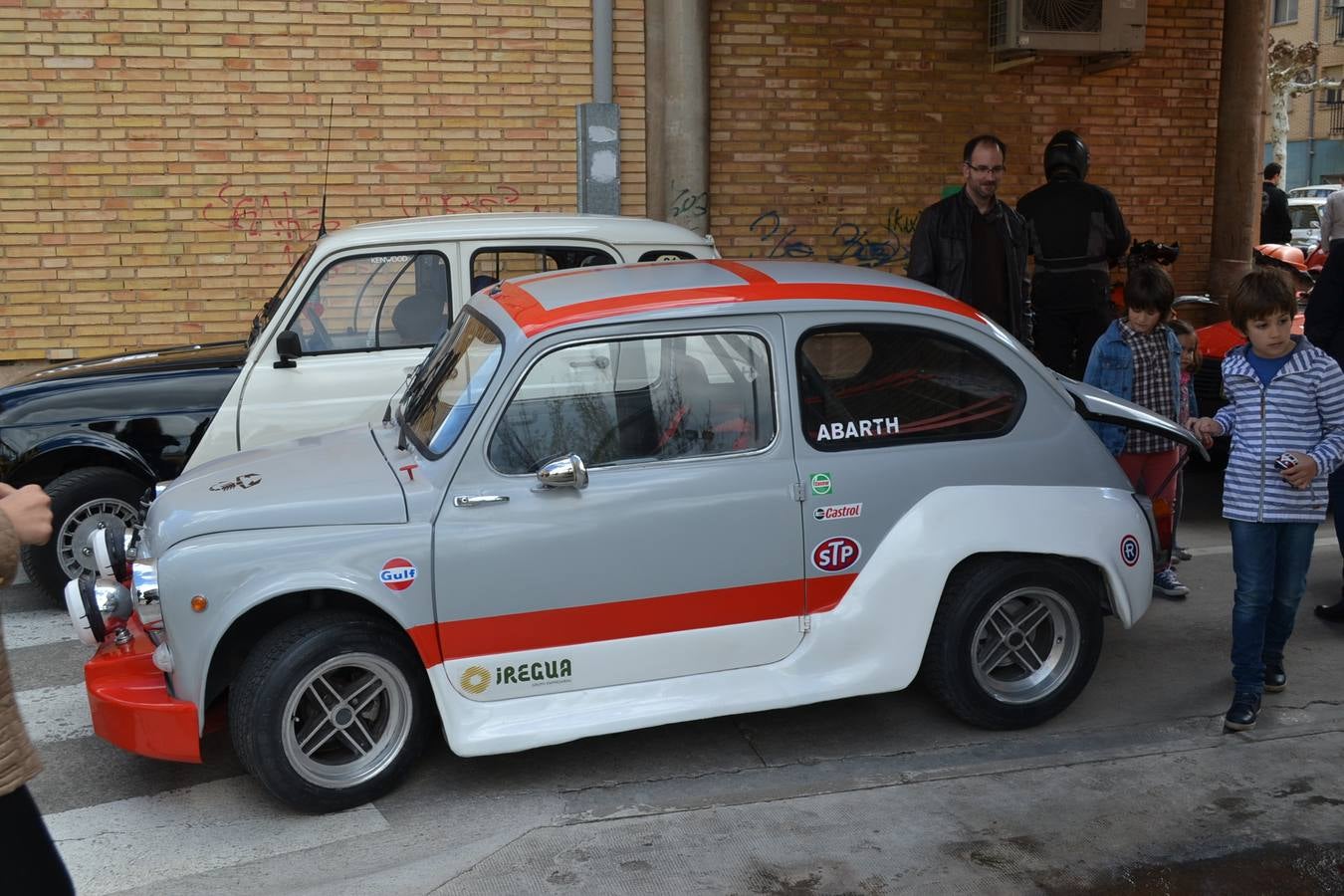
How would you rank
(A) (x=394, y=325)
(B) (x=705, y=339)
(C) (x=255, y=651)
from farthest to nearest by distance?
(A) (x=394, y=325)
(B) (x=705, y=339)
(C) (x=255, y=651)

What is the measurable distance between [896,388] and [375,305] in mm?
2939

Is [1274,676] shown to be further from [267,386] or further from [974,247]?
[267,386]

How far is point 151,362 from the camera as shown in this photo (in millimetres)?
6855

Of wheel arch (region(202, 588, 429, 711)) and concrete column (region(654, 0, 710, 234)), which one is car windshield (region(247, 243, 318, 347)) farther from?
concrete column (region(654, 0, 710, 234))

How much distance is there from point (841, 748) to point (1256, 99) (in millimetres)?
9903

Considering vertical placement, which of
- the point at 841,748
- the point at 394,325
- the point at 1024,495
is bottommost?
the point at 841,748

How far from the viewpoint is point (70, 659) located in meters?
5.99

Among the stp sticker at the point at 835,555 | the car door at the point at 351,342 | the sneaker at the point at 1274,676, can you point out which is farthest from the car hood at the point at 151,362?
the sneaker at the point at 1274,676

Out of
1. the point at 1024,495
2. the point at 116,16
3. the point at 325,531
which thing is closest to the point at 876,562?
the point at 1024,495

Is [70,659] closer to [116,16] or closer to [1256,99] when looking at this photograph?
[116,16]

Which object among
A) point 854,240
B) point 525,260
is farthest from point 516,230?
point 854,240

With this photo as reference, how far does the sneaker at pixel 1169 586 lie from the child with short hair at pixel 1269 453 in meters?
1.65

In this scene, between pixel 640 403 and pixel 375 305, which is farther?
pixel 375 305

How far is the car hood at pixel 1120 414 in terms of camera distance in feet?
17.0
